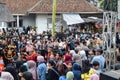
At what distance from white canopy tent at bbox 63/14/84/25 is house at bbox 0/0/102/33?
422 mm

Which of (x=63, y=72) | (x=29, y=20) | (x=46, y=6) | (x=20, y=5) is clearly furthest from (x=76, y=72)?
(x=20, y=5)

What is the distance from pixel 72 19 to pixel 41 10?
9.39ft

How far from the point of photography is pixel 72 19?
3384 cm

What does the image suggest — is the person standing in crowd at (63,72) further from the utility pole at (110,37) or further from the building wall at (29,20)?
the building wall at (29,20)

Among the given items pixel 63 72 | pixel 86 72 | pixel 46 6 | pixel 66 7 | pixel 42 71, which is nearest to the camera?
pixel 63 72

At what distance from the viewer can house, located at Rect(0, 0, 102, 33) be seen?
112 ft

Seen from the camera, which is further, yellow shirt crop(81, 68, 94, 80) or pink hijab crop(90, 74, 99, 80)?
yellow shirt crop(81, 68, 94, 80)

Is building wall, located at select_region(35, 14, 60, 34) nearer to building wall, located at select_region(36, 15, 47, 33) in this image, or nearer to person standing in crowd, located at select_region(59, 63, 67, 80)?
building wall, located at select_region(36, 15, 47, 33)

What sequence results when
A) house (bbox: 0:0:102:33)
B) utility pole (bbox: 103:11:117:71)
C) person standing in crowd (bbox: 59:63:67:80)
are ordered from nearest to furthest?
person standing in crowd (bbox: 59:63:67:80) → utility pole (bbox: 103:11:117:71) → house (bbox: 0:0:102:33)

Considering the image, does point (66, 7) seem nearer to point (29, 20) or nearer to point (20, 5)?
point (29, 20)

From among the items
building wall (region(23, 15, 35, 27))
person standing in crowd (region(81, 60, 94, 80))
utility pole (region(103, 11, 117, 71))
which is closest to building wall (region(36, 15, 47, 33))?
building wall (region(23, 15, 35, 27))

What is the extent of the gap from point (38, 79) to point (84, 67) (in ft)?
4.66

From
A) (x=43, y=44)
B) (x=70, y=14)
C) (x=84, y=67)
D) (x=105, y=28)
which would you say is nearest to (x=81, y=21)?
(x=70, y=14)

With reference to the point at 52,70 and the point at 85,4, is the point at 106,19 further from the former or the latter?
the point at 85,4
